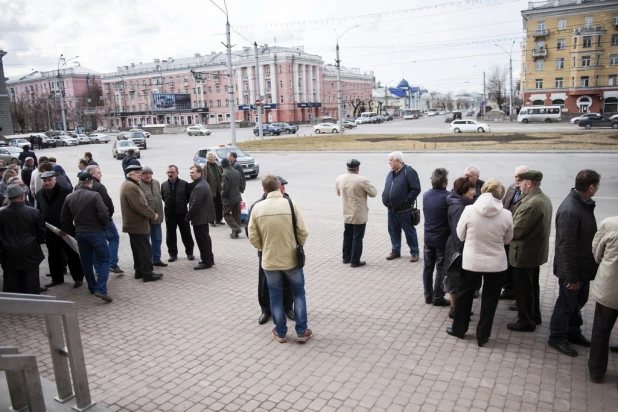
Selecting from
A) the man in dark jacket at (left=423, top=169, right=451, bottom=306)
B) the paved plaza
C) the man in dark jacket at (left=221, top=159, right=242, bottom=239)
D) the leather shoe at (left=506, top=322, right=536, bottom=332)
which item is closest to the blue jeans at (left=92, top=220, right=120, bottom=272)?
the paved plaza

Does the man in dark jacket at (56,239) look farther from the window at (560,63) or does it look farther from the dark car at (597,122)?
the window at (560,63)

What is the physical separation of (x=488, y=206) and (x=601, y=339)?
162 centimetres

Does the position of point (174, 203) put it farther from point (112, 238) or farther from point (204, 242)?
point (112, 238)

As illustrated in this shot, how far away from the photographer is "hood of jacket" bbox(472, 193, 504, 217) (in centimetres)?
505

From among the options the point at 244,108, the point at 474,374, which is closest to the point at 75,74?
the point at 244,108

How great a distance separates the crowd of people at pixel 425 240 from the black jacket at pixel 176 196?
0.7 inches

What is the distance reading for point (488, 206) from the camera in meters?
5.04

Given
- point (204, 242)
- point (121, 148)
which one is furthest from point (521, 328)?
point (121, 148)

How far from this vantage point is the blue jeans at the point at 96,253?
704cm

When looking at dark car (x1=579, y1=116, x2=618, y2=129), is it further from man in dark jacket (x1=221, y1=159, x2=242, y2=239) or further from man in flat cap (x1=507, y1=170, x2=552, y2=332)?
man in flat cap (x1=507, y1=170, x2=552, y2=332)

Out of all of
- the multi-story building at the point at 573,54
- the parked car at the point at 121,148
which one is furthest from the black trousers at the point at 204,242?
the multi-story building at the point at 573,54

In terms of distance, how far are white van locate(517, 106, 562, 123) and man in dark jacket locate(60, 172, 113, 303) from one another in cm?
6491

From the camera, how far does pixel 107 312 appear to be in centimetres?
676

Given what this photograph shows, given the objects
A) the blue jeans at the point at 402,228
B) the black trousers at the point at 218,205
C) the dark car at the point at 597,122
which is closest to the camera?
the blue jeans at the point at 402,228
